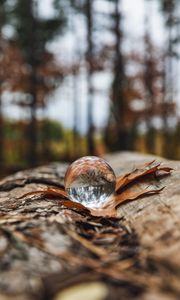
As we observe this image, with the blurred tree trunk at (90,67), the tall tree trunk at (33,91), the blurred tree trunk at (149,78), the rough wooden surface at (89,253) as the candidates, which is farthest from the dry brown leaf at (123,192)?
the blurred tree trunk at (149,78)

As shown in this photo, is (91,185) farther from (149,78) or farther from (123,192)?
(149,78)

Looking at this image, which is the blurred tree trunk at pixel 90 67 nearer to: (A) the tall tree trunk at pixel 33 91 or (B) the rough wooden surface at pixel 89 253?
(A) the tall tree trunk at pixel 33 91

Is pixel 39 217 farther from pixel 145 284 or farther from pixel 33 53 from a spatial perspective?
pixel 33 53

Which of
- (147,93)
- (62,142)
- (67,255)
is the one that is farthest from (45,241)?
(62,142)

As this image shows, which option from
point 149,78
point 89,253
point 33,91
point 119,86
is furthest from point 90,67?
point 89,253

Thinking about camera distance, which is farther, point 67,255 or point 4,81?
point 4,81

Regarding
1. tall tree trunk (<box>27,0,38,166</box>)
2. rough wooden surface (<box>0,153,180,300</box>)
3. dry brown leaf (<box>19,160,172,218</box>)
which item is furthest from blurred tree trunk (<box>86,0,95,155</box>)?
rough wooden surface (<box>0,153,180,300</box>)
